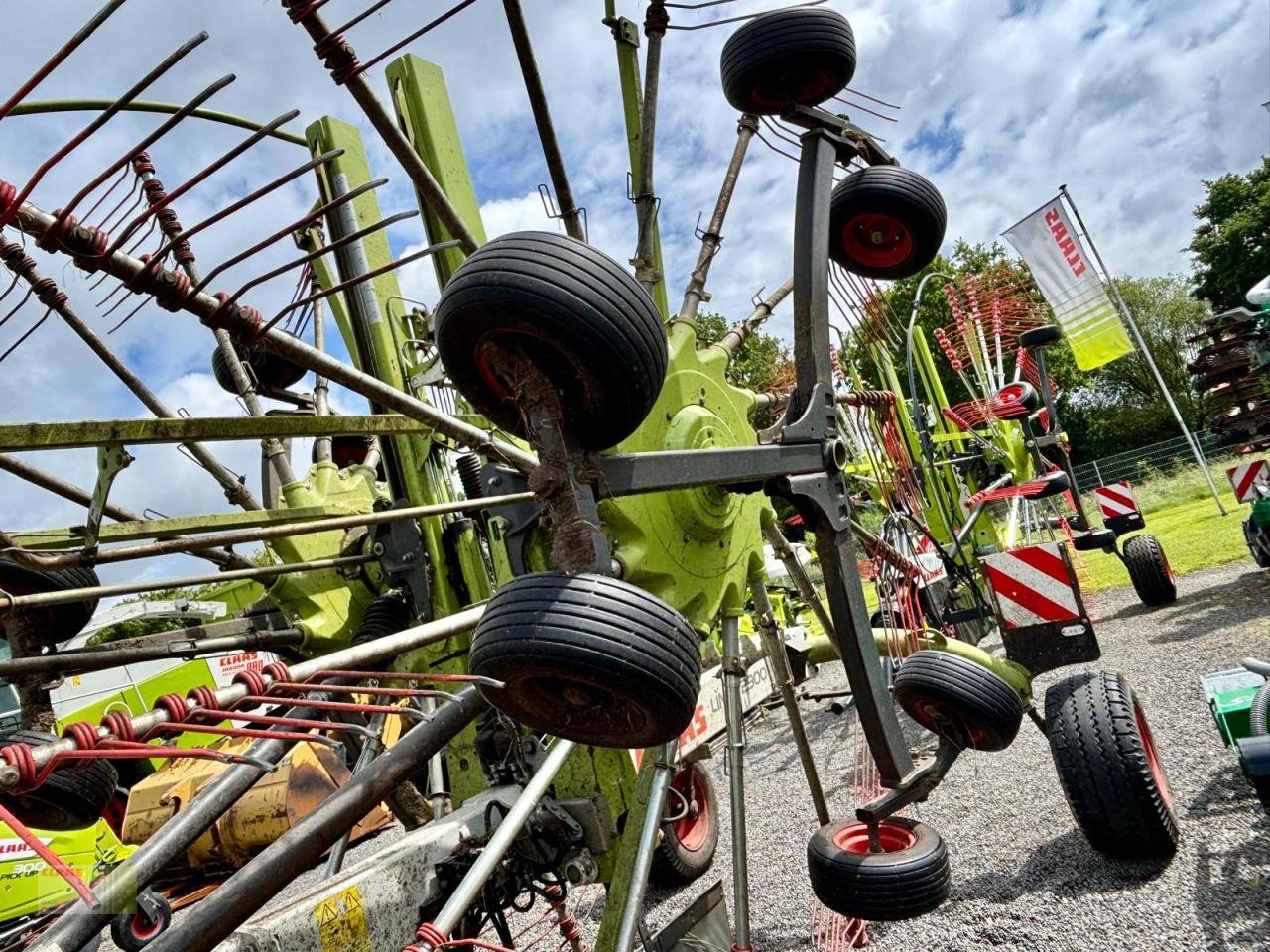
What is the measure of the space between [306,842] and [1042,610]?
3.62 metres

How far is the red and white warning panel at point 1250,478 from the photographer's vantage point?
9.24 m

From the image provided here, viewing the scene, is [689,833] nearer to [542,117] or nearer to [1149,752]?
[1149,752]

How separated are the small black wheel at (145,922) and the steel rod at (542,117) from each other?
2.09 m

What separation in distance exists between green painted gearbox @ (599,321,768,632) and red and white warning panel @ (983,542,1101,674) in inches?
56.4

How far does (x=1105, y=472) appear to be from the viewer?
33875 mm

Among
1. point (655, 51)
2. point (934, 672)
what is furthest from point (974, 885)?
point (655, 51)

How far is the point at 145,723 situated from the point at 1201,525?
17436 millimetres

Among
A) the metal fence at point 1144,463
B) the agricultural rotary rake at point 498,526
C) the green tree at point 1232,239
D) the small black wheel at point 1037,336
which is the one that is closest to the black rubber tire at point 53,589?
the agricultural rotary rake at point 498,526

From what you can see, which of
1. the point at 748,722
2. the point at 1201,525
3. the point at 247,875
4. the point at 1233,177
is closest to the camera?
the point at 247,875

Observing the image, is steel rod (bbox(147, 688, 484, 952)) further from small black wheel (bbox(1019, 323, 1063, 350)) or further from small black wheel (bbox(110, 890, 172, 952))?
small black wheel (bbox(1019, 323, 1063, 350))

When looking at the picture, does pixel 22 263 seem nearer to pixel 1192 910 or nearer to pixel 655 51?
pixel 655 51

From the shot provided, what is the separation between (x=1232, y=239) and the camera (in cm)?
3591

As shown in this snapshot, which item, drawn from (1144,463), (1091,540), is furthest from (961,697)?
(1144,463)

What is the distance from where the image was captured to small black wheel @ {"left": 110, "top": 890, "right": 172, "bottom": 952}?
1.93 meters
